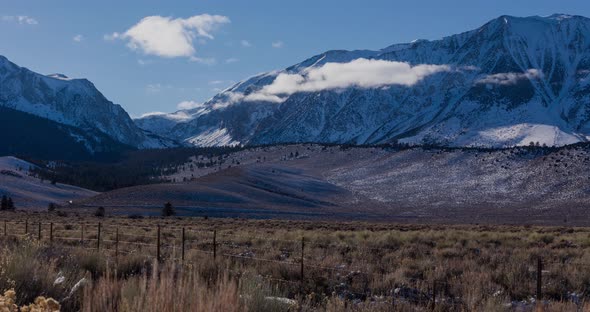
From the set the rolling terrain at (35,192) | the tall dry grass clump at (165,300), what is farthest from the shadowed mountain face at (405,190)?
the tall dry grass clump at (165,300)

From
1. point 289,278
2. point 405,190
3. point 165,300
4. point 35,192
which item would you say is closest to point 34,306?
point 165,300

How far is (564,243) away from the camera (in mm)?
28109

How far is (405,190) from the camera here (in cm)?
11862

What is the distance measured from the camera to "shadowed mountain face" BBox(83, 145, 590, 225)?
89.6 m

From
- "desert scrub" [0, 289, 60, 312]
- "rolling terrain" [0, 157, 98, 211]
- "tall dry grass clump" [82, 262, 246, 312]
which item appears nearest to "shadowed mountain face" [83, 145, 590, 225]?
"rolling terrain" [0, 157, 98, 211]

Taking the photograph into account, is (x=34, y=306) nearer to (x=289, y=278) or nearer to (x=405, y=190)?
(x=289, y=278)

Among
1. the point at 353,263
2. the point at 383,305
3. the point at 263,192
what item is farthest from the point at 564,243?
the point at 263,192

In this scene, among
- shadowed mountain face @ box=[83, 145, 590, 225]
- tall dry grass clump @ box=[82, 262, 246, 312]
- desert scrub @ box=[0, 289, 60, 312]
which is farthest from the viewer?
shadowed mountain face @ box=[83, 145, 590, 225]

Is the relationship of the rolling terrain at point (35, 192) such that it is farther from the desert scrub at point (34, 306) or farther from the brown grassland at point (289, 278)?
the desert scrub at point (34, 306)

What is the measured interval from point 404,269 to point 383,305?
6.80 meters

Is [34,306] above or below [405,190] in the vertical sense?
above

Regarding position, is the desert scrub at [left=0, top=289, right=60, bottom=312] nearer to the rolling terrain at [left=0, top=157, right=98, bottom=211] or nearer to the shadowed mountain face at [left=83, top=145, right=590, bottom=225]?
the shadowed mountain face at [left=83, top=145, right=590, bottom=225]

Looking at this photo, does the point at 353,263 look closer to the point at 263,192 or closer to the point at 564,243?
the point at 564,243

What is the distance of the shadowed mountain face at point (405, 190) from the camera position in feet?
294
